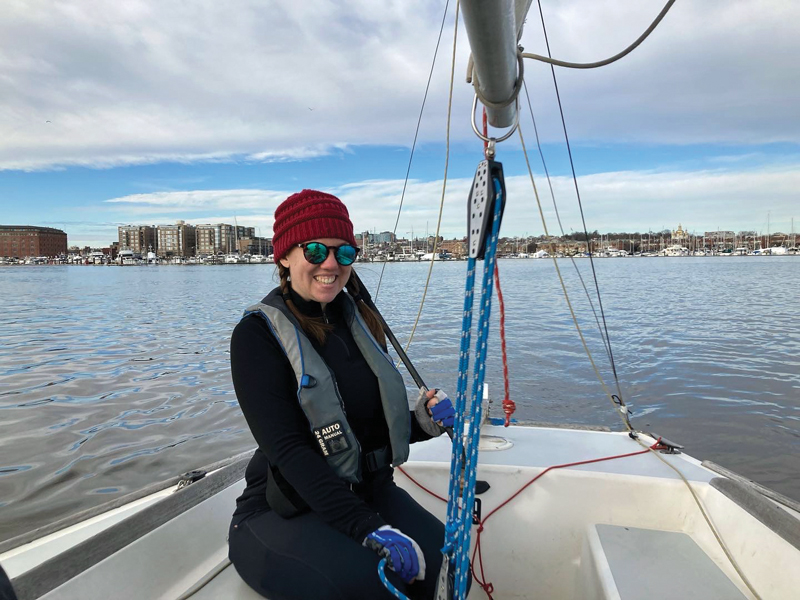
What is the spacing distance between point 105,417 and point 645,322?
46.9 feet

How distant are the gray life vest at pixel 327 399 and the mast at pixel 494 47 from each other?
3.23 ft

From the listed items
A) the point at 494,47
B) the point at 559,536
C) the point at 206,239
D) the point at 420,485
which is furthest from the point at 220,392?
the point at 206,239

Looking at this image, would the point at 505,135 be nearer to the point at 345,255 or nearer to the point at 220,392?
the point at 345,255

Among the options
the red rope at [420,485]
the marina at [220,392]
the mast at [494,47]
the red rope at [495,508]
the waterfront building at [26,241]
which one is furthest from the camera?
the waterfront building at [26,241]

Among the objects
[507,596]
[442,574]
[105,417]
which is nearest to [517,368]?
[105,417]

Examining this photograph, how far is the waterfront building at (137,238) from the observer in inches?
5226

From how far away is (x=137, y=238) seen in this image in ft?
442

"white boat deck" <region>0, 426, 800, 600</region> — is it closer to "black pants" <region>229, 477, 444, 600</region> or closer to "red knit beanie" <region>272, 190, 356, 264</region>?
"black pants" <region>229, 477, 444, 600</region>

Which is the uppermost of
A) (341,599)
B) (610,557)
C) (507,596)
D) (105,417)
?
(341,599)

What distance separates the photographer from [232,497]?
2.27 meters

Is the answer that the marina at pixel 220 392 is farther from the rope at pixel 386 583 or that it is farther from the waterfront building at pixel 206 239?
the waterfront building at pixel 206 239

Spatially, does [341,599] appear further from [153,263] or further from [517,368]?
[153,263]

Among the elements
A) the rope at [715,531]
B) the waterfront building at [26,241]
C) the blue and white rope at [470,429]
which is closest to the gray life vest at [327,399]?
the blue and white rope at [470,429]

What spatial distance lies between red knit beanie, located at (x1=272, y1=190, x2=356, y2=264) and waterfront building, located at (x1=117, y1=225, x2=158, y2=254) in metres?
146
